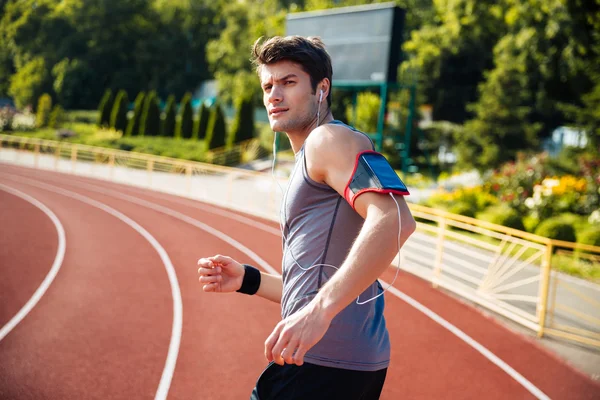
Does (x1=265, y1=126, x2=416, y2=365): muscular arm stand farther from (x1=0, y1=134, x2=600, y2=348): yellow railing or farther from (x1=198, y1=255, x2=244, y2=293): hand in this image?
(x1=198, y1=255, x2=244, y2=293): hand

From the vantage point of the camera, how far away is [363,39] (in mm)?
20125

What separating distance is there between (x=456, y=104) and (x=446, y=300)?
1410 inches

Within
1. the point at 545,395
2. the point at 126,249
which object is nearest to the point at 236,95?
the point at 126,249

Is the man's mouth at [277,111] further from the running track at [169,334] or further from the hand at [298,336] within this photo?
the running track at [169,334]

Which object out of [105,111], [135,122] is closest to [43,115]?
[105,111]

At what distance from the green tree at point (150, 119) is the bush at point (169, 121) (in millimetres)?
687

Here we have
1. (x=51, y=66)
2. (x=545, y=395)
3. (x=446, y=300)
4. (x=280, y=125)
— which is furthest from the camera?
(x=51, y=66)

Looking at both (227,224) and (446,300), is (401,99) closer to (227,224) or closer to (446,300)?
(227,224)

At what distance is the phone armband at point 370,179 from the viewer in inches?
62.5

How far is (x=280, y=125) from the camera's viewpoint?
1.96 m

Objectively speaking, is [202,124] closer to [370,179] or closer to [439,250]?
[439,250]

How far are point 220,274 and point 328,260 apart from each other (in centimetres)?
63

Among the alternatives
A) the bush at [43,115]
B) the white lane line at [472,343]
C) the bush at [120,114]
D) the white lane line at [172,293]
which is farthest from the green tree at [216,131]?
the white lane line at [472,343]

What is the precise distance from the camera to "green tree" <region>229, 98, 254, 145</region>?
3300 cm
